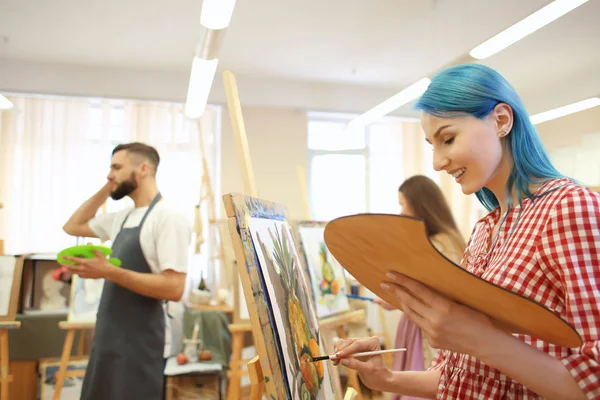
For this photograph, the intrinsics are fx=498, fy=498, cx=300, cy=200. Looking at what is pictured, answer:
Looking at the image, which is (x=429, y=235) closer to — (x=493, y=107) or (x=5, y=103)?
(x=493, y=107)

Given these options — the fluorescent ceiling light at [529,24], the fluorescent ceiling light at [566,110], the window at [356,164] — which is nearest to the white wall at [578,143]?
the fluorescent ceiling light at [566,110]

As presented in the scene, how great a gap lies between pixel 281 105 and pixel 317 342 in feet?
16.0

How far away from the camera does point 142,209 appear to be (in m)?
2.30

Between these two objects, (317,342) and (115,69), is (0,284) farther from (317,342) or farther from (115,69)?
(115,69)

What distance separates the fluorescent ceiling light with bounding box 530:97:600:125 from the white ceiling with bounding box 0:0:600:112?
119 mm

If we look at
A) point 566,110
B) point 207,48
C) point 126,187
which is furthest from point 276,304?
point 566,110

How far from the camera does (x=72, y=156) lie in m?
5.43

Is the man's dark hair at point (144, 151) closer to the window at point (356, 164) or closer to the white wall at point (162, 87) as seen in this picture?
the white wall at point (162, 87)

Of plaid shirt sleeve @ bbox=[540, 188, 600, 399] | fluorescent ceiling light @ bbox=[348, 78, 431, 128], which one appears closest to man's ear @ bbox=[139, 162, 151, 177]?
plaid shirt sleeve @ bbox=[540, 188, 600, 399]

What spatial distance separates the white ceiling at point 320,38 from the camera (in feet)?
13.7

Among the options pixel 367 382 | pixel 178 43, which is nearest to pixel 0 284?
pixel 367 382

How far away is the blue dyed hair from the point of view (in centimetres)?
96

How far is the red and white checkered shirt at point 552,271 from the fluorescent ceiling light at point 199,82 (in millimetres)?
3382

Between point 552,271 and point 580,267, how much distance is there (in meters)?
0.06
